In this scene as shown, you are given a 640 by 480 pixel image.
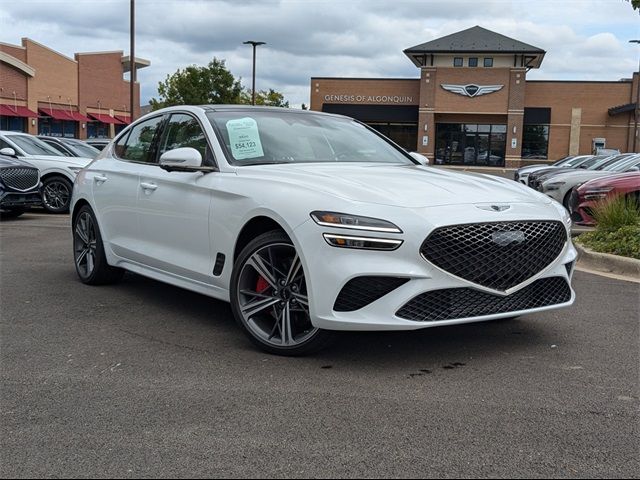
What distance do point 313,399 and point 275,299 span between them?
35.1 inches

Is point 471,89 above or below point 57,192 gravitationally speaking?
above

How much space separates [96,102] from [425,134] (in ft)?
82.3

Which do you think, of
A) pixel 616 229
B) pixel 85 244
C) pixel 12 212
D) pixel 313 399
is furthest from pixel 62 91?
pixel 313 399

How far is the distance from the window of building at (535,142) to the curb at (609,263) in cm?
4691

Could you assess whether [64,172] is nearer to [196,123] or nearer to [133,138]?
[133,138]

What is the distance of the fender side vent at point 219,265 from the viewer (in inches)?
189

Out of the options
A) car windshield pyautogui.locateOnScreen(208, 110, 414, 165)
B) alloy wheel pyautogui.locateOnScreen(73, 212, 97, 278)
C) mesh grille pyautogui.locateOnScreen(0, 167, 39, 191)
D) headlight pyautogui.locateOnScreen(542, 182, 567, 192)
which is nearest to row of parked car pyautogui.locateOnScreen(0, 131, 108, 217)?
mesh grille pyautogui.locateOnScreen(0, 167, 39, 191)

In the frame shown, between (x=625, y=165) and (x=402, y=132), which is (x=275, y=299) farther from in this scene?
(x=402, y=132)

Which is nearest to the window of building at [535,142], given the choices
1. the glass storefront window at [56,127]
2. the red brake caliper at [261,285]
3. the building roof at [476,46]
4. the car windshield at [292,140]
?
the building roof at [476,46]

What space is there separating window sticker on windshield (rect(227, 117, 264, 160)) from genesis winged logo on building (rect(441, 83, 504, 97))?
161ft

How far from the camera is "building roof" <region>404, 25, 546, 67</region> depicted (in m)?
52.0

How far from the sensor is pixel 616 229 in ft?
29.9

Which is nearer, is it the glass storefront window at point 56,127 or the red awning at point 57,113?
the red awning at point 57,113

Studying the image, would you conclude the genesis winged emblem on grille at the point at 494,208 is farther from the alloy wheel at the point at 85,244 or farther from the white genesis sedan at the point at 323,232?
the alloy wheel at the point at 85,244
